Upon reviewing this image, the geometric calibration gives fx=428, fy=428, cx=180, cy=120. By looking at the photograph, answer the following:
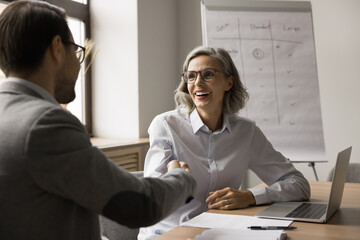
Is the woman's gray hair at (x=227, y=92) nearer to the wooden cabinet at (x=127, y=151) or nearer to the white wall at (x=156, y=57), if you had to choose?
the wooden cabinet at (x=127, y=151)

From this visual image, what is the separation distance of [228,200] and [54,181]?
38.0 inches

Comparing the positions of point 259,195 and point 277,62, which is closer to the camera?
point 259,195

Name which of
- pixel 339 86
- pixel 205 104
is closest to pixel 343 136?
pixel 339 86

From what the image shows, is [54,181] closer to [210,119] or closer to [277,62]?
[210,119]

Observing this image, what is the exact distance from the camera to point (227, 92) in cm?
232

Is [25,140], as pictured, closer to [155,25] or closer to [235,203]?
[235,203]

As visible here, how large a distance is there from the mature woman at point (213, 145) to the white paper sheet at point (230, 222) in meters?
0.20

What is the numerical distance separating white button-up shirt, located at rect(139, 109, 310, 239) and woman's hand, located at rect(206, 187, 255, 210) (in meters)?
0.10

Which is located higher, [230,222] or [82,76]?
[82,76]

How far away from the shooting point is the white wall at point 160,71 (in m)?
3.54

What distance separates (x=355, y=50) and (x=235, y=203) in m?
2.34

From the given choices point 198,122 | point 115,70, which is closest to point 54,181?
point 198,122

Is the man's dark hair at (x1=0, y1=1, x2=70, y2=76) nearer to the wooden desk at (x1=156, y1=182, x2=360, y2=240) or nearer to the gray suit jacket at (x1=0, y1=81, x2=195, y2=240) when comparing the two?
the gray suit jacket at (x1=0, y1=81, x2=195, y2=240)

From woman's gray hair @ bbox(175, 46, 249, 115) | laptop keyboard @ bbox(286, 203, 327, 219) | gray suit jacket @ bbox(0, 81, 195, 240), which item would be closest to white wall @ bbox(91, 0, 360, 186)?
woman's gray hair @ bbox(175, 46, 249, 115)
